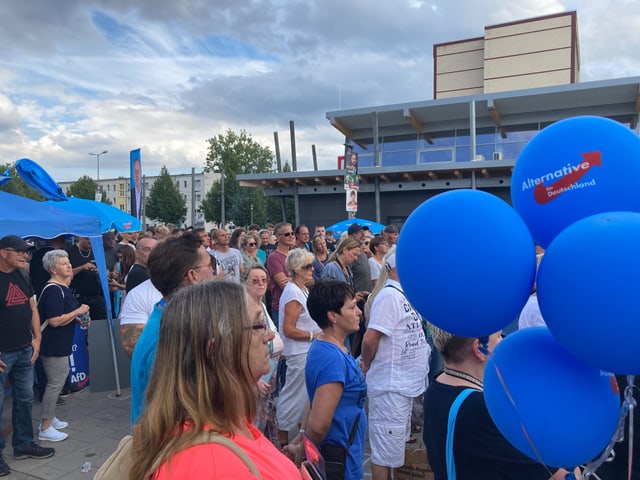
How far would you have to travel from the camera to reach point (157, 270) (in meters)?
2.43

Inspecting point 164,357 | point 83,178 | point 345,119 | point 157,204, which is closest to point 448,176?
point 345,119

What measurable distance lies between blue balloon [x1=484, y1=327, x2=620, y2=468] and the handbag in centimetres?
130

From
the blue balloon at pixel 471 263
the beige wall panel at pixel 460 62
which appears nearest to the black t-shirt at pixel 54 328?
the blue balloon at pixel 471 263

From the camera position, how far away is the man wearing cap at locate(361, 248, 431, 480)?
318 cm

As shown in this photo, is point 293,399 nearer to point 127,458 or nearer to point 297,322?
point 297,322

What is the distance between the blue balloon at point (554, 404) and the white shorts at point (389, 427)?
73.2 inches

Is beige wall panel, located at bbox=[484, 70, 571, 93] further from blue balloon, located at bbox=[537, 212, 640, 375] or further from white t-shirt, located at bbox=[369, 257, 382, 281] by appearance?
→ blue balloon, located at bbox=[537, 212, 640, 375]

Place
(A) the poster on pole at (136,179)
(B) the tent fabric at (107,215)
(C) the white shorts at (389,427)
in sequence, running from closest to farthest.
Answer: (C) the white shorts at (389,427)
(B) the tent fabric at (107,215)
(A) the poster on pole at (136,179)

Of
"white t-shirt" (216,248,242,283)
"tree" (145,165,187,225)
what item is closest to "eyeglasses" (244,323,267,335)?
"white t-shirt" (216,248,242,283)

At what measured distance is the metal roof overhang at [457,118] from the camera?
16578 millimetres

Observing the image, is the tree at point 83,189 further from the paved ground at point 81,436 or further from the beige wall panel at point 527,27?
the paved ground at point 81,436

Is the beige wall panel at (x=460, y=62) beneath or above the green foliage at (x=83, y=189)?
above

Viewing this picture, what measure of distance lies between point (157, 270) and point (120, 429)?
3315 mm

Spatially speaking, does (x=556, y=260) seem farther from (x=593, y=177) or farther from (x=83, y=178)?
(x=83, y=178)
